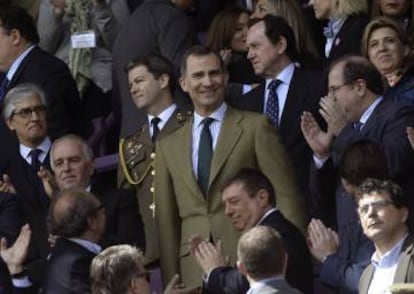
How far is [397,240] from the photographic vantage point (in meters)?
10.7

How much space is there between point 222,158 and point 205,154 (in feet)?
0.51

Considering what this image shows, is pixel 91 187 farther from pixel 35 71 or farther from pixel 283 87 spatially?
pixel 35 71

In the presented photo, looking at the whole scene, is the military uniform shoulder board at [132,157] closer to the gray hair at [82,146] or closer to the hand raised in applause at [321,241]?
the gray hair at [82,146]

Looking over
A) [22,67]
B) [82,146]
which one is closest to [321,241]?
[82,146]

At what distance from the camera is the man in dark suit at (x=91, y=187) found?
12.3 m

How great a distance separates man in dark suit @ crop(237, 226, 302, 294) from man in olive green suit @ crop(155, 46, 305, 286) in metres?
1.57

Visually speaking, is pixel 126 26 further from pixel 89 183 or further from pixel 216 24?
pixel 89 183

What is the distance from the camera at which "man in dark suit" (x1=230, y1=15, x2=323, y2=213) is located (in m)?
12.9

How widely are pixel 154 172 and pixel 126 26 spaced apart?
183 cm

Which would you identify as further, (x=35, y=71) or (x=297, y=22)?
(x=35, y=71)

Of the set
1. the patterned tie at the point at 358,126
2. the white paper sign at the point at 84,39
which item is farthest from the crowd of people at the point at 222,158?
the white paper sign at the point at 84,39

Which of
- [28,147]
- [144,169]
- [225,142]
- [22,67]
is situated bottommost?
[144,169]

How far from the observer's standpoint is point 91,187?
12719 millimetres

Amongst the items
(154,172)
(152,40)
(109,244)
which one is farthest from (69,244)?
(152,40)
